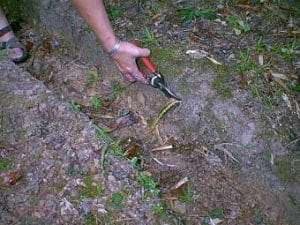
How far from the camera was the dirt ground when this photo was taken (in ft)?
6.75

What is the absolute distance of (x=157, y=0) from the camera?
8.96 ft

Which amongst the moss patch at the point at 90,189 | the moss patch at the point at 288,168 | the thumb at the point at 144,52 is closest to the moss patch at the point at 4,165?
the moss patch at the point at 90,189

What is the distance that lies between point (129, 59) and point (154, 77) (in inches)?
6.2

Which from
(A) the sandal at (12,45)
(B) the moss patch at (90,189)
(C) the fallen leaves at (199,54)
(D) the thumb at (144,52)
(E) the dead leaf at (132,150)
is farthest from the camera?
(A) the sandal at (12,45)

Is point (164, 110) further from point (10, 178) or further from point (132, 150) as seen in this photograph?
point (10, 178)

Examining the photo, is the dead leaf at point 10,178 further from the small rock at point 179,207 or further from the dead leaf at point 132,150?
the small rock at point 179,207

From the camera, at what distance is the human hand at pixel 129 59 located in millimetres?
2244

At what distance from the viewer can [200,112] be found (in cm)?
229

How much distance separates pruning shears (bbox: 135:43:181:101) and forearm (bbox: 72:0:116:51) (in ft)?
0.72

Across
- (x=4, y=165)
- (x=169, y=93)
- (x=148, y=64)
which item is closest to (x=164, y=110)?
(x=169, y=93)

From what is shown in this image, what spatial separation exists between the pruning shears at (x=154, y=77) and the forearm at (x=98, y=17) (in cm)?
22

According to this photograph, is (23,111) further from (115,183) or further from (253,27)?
(253,27)

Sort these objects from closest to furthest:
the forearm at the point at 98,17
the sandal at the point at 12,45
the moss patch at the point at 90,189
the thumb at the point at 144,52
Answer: the moss patch at the point at 90,189, the forearm at the point at 98,17, the thumb at the point at 144,52, the sandal at the point at 12,45

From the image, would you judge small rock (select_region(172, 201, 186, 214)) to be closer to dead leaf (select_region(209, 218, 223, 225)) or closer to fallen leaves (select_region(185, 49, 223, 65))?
dead leaf (select_region(209, 218, 223, 225))
